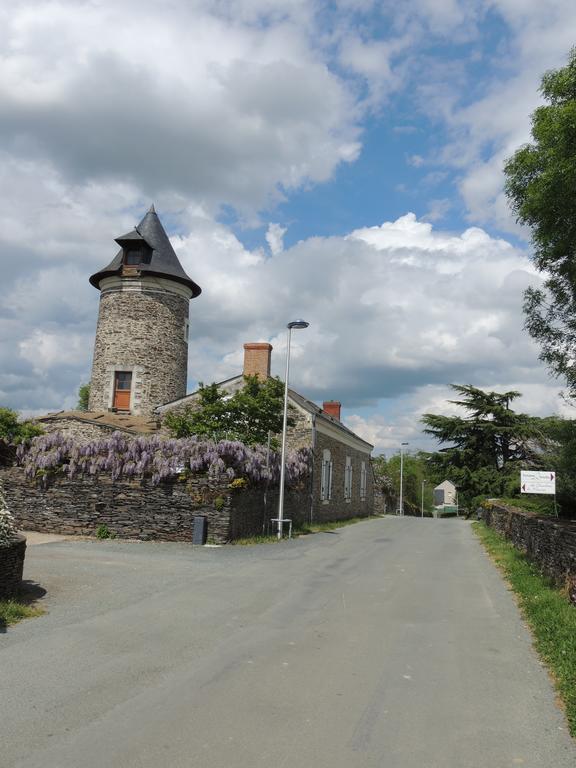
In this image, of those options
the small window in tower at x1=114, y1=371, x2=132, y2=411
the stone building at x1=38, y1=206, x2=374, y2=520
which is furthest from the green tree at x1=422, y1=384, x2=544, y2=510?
the small window in tower at x1=114, y1=371, x2=132, y2=411

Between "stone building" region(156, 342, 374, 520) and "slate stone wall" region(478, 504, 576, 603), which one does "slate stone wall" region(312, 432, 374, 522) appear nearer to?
"stone building" region(156, 342, 374, 520)

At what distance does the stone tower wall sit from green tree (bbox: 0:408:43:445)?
4168mm

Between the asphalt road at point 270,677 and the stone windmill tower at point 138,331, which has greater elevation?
the stone windmill tower at point 138,331

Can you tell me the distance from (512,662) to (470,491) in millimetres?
37945

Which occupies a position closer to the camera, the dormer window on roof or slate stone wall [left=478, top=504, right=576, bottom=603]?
slate stone wall [left=478, top=504, right=576, bottom=603]

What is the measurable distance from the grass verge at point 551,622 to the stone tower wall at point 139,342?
1842 centimetres

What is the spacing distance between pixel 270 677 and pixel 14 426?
21.3 m

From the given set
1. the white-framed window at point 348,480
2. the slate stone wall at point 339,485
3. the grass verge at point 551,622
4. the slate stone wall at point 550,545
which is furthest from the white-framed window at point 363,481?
the grass verge at point 551,622

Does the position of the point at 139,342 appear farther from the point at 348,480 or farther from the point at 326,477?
the point at 348,480

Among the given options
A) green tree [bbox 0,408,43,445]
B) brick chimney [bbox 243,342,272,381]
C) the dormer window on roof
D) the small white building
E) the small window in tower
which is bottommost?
the small white building

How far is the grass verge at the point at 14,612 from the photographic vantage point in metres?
7.55

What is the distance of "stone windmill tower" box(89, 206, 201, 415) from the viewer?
27906mm

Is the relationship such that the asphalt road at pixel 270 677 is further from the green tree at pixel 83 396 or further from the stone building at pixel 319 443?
the green tree at pixel 83 396

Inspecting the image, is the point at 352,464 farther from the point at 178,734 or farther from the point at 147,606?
the point at 178,734
